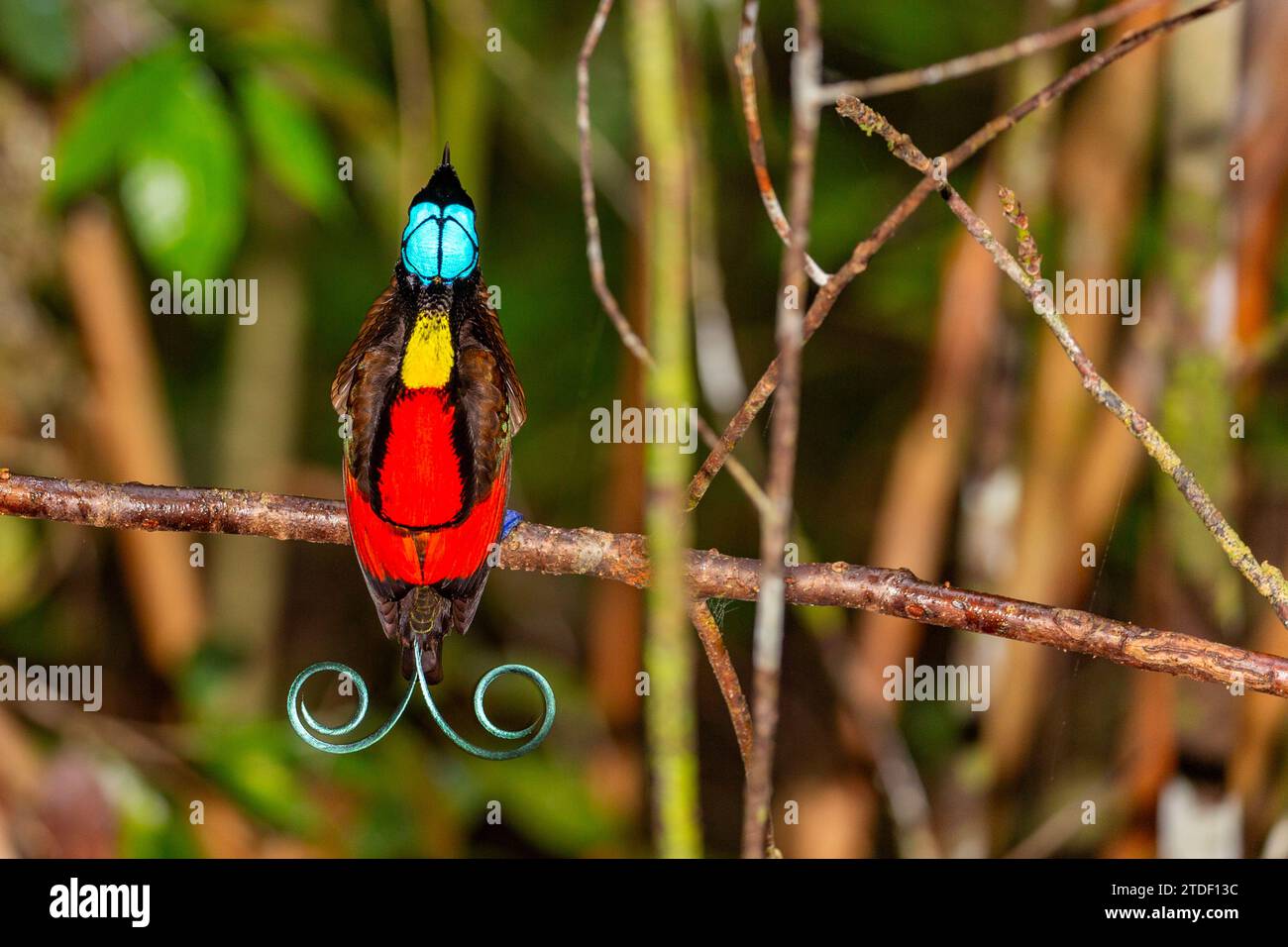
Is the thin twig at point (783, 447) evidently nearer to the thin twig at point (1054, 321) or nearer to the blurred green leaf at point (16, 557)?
the thin twig at point (1054, 321)

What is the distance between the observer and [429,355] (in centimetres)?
170

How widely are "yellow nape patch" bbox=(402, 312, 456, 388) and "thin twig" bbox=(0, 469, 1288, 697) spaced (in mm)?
235

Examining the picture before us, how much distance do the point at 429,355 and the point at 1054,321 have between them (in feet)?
2.75

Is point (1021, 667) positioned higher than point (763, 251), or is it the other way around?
point (763, 251)

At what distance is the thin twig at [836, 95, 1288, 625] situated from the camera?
1204 millimetres

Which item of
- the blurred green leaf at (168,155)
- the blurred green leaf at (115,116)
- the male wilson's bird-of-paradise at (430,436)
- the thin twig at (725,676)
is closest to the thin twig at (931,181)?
the thin twig at (725,676)

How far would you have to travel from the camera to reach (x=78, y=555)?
3.45 m

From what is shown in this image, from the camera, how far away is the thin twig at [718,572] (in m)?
1.34

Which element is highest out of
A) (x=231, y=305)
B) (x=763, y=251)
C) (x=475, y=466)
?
(x=763, y=251)

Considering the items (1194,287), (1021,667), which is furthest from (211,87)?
(1021,667)

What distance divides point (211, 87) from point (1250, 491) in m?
2.42

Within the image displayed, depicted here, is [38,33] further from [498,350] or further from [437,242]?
[498,350]

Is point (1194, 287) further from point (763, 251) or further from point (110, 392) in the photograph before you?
point (110, 392)

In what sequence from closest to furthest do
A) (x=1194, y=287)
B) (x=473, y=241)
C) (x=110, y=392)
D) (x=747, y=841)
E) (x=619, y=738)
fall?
(x=747, y=841) < (x=473, y=241) < (x=1194, y=287) < (x=110, y=392) < (x=619, y=738)
